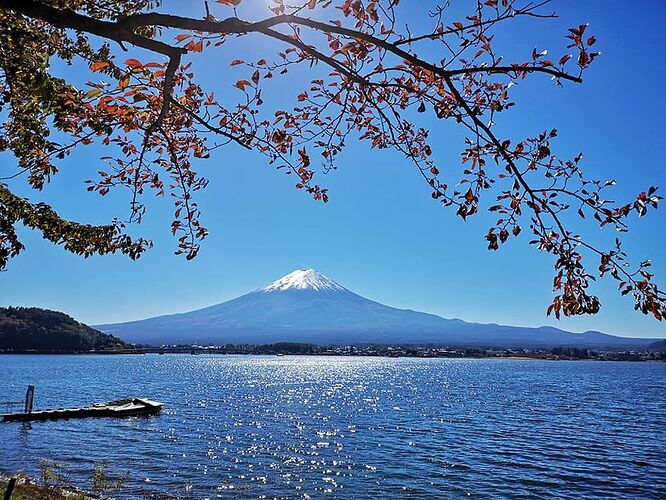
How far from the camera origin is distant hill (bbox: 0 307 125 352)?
578 feet

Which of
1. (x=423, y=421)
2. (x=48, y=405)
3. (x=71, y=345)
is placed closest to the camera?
(x=423, y=421)

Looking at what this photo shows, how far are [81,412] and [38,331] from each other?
163520 mm

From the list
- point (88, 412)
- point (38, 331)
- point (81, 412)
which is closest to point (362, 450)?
point (88, 412)

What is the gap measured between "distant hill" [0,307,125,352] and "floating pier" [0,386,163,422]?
159 m

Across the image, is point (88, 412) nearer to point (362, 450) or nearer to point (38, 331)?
point (362, 450)

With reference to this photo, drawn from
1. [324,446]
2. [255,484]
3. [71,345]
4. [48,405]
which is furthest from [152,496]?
[71,345]

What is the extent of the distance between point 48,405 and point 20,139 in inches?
2052

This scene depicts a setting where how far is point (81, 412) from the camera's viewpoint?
38.7 metres

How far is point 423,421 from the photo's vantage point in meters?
39.6

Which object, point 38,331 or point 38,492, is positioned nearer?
point 38,492

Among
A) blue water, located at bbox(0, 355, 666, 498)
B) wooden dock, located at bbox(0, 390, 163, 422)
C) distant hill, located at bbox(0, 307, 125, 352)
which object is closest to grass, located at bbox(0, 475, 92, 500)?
blue water, located at bbox(0, 355, 666, 498)

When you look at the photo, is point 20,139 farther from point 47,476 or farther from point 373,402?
point 373,402

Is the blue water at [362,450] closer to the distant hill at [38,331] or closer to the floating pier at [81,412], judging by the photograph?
the floating pier at [81,412]

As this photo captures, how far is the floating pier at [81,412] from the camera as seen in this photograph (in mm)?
36344
